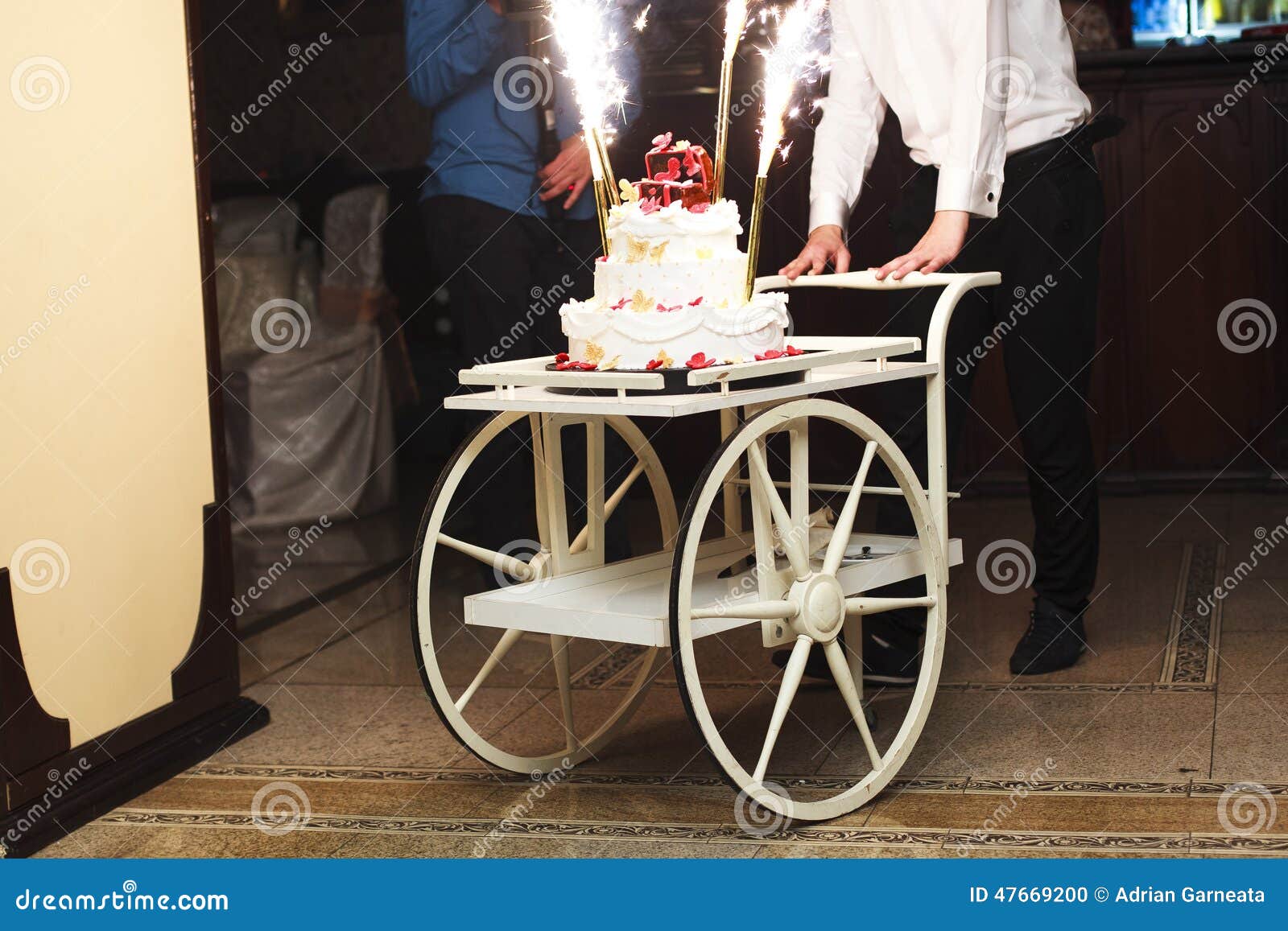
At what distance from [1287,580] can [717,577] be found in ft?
5.54

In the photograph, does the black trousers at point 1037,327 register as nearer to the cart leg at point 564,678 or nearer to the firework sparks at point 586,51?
the cart leg at point 564,678

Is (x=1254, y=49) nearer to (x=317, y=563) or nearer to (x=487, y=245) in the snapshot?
(x=487, y=245)

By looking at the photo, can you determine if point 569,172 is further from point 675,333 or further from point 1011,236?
point 675,333

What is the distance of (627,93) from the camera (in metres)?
4.30

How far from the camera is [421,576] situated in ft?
6.97

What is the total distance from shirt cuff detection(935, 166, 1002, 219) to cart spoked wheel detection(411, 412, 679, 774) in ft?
2.04

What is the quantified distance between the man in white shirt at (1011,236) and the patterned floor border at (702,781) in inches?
18.3

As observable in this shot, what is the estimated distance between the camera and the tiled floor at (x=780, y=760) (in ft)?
6.59

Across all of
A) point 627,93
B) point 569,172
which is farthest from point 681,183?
point 627,93

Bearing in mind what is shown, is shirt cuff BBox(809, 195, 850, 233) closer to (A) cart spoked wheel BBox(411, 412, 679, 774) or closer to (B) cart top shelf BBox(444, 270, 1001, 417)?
(B) cart top shelf BBox(444, 270, 1001, 417)

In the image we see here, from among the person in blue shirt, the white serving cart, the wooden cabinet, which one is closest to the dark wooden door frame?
the white serving cart

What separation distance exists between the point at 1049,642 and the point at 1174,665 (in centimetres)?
22

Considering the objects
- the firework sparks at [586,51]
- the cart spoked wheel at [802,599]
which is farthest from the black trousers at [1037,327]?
the firework sparks at [586,51]

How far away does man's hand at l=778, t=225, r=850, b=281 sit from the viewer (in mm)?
2459
